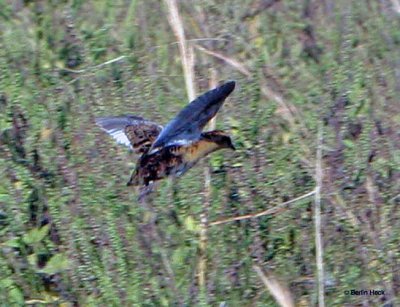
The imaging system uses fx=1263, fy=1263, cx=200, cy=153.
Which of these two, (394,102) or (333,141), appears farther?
(394,102)

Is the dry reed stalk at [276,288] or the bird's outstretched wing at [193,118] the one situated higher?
the bird's outstretched wing at [193,118]

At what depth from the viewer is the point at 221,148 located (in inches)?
144

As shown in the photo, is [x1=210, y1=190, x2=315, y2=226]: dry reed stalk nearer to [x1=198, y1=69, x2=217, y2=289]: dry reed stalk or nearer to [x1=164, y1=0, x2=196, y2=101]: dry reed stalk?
[x1=198, y1=69, x2=217, y2=289]: dry reed stalk

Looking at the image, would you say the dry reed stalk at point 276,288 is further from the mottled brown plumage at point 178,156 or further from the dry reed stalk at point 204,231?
the mottled brown plumage at point 178,156

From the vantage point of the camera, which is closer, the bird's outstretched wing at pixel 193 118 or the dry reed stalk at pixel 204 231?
the bird's outstretched wing at pixel 193 118

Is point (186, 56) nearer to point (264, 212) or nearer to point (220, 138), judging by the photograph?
point (220, 138)

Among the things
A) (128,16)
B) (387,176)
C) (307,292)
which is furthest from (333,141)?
(128,16)

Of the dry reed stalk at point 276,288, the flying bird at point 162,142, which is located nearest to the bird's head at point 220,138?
the flying bird at point 162,142

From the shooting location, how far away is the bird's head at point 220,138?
3.66 m

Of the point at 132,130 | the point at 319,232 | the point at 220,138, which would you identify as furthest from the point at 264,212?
the point at 132,130

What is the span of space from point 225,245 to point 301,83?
124cm

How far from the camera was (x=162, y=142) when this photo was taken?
11.6 ft

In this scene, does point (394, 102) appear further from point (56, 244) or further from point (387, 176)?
point (56, 244)

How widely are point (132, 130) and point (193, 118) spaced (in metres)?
0.28
